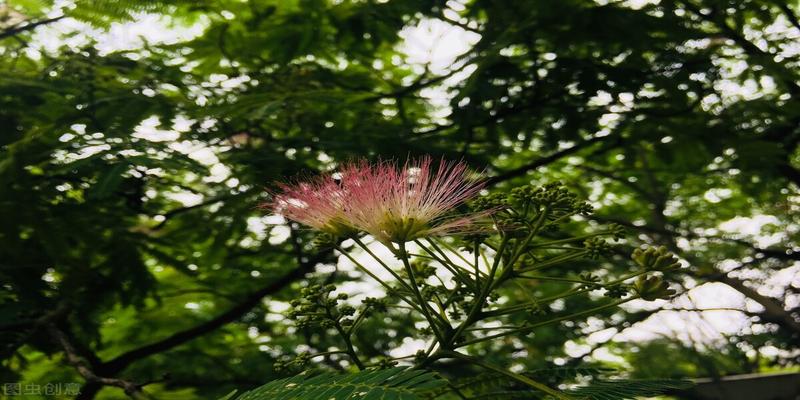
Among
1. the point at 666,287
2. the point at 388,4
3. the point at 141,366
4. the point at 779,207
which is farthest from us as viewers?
the point at 779,207

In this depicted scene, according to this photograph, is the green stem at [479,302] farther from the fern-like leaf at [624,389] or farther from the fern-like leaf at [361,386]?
the fern-like leaf at [624,389]

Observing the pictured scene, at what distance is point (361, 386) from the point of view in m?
1.42

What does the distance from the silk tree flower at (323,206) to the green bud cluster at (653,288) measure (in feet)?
2.14

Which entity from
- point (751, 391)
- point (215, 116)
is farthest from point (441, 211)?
point (751, 391)

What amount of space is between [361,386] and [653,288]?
2.28 feet

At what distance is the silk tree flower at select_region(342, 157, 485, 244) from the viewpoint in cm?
169

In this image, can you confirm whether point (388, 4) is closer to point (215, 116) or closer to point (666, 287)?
point (215, 116)

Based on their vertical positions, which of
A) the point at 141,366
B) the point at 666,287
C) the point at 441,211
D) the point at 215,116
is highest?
the point at 215,116

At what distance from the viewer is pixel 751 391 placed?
18.7 ft

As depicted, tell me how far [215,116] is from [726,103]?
12.2 feet

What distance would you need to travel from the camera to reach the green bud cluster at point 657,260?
1.74 meters

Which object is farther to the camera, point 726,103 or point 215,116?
point 726,103

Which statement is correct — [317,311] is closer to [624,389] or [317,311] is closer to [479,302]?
[479,302]

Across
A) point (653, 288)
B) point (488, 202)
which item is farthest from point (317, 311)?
point (653, 288)
